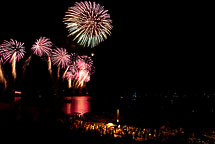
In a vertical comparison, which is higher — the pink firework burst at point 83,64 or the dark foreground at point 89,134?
the pink firework burst at point 83,64

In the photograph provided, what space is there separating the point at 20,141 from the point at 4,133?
1.07 meters

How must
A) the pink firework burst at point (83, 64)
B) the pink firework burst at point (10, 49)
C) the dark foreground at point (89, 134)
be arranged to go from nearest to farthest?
1. the dark foreground at point (89, 134)
2. the pink firework burst at point (10, 49)
3. the pink firework burst at point (83, 64)

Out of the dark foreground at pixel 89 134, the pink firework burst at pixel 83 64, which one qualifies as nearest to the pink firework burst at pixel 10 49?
the pink firework burst at pixel 83 64

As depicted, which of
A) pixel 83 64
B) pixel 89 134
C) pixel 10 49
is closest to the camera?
pixel 89 134

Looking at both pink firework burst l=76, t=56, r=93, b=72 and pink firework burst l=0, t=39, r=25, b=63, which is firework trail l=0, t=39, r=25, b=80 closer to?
pink firework burst l=0, t=39, r=25, b=63

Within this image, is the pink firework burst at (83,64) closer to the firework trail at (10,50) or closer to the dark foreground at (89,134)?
the firework trail at (10,50)

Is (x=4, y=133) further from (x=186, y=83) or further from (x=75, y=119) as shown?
(x=186, y=83)

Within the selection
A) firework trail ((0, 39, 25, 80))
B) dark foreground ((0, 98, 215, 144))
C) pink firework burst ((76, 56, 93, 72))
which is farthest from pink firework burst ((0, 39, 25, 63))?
dark foreground ((0, 98, 215, 144))

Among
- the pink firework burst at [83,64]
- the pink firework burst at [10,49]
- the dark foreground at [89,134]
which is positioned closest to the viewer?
the dark foreground at [89,134]

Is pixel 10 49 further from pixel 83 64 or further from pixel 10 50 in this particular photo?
pixel 83 64

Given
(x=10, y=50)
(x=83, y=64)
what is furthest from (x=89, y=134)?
(x=83, y=64)

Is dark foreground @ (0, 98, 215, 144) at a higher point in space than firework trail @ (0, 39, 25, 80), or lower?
lower

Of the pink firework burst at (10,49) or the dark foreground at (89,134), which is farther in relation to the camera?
the pink firework burst at (10,49)

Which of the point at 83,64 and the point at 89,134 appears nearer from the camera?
the point at 89,134
